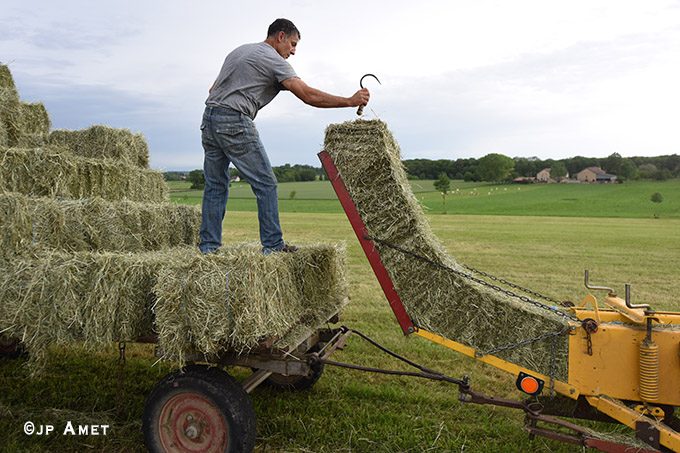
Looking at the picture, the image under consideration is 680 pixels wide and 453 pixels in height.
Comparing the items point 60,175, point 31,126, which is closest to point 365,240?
point 60,175

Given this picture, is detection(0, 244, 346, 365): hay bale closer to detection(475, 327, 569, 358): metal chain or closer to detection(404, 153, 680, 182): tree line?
detection(475, 327, 569, 358): metal chain

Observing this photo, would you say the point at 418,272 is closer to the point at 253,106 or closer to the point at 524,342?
the point at 524,342

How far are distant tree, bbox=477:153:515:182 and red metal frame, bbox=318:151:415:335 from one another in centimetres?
8446

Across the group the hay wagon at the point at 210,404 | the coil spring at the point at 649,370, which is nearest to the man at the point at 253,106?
the hay wagon at the point at 210,404

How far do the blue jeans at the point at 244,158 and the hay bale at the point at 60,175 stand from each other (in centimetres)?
200

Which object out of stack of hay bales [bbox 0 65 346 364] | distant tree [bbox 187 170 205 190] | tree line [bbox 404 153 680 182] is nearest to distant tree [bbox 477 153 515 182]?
tree line [bbox 404 153 680 182]

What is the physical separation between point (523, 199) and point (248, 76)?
60772mm

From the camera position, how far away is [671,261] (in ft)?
47.9

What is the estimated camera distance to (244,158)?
4.09 meters

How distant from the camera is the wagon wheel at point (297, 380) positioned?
16.0ft

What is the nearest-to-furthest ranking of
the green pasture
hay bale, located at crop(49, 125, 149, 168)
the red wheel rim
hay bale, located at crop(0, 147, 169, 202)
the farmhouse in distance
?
1. the red wheel rim
2. hay bale, located at crop(0, 147, 169, 202)
3. hay bale, located at crop(49, 125, 149, 168)
4. the green pasture
5. the farmhouse in distance

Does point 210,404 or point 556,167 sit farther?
point 556,167

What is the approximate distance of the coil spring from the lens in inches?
126

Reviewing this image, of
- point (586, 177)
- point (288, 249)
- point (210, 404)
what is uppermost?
point (586, 177)
